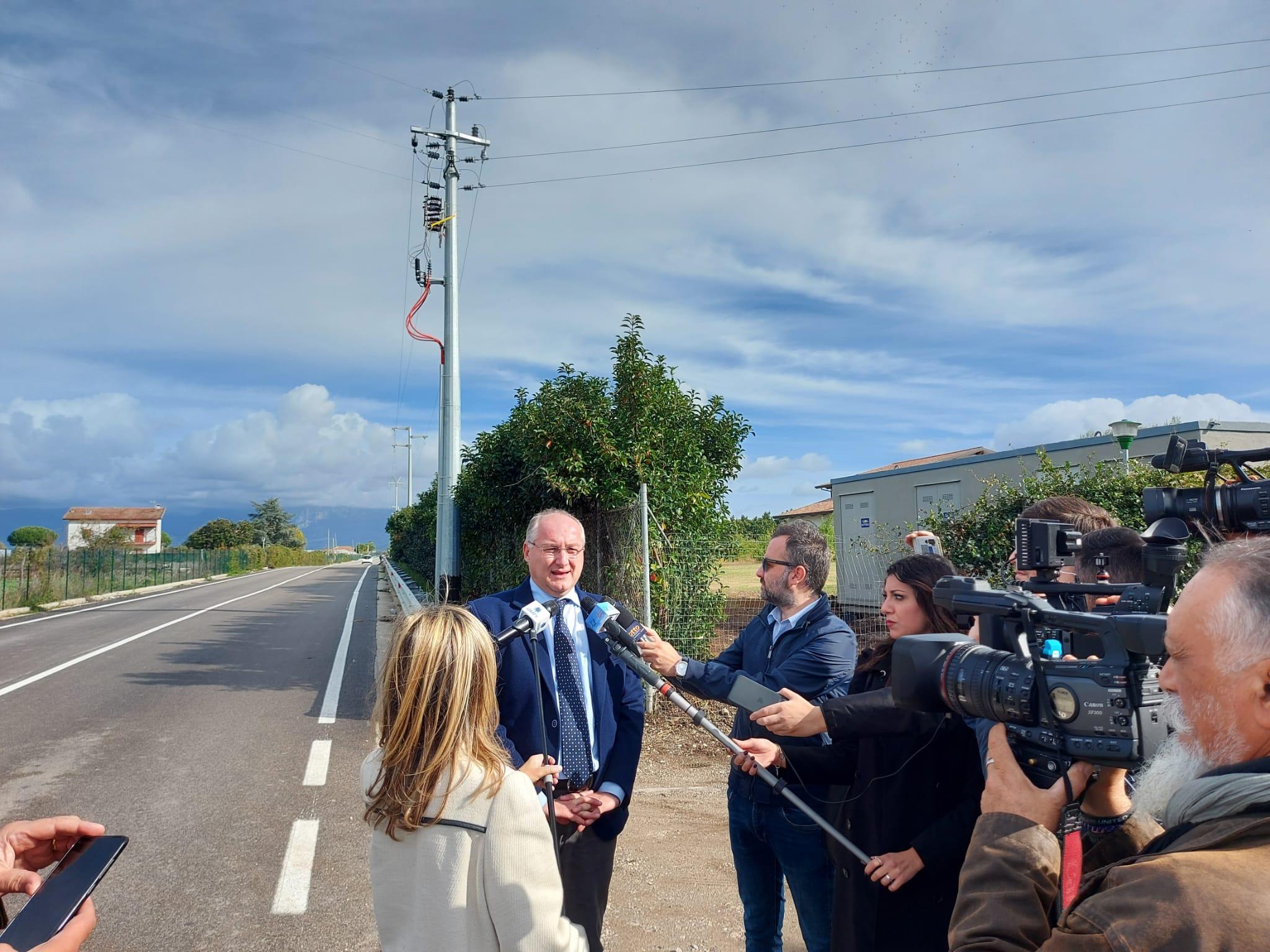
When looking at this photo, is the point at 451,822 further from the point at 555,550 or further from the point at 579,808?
the point at 555,550

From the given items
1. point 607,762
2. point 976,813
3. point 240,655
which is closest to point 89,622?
point 240,655

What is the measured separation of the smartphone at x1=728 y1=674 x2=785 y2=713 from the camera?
116 inches

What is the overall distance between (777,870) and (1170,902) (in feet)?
8.32

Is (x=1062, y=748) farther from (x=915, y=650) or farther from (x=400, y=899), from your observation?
(x=400, y=899)

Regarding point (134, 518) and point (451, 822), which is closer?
point (451, 822)

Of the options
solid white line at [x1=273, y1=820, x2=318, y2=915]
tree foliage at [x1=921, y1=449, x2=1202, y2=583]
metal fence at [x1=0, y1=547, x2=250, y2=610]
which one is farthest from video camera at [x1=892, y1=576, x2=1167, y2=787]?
metal fence at [x1=0, y1=547, x2=250, y2=610]

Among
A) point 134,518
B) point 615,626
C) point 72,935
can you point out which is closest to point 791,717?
point 615,626

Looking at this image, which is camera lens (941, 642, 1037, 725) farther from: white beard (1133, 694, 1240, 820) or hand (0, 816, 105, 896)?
hand (0, 816, 105, 896)

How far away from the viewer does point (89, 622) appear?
19516 mm

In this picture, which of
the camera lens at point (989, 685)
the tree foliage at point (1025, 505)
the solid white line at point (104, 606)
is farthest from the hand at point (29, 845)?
the solid white line at point (104, 606)

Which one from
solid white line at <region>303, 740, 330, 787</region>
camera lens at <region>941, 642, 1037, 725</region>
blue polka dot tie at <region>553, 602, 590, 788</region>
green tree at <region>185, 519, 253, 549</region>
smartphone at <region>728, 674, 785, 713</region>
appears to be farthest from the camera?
green tree at <region>185, 519, 253, 549</region>

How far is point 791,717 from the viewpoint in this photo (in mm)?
2809

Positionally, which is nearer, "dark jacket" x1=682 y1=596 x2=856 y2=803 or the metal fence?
"dark jacket" x1=682 y1=596 x2=856 y2=803

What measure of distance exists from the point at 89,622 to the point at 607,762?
805 inches
